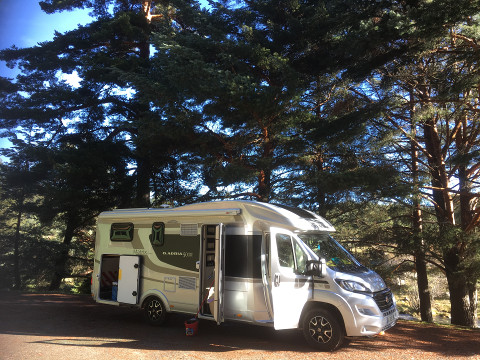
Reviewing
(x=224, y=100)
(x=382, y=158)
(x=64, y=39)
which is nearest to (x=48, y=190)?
(x=64, y=39)

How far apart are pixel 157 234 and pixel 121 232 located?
1197 millimetres

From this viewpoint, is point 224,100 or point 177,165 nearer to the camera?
point 224,100

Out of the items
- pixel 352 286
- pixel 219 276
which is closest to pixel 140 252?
pixel 219 276

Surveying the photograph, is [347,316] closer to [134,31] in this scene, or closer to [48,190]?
[48,190]

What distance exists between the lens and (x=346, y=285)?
20.1 feet

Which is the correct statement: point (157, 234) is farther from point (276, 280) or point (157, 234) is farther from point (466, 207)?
point (466, 207)

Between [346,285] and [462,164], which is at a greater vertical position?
[462,164]

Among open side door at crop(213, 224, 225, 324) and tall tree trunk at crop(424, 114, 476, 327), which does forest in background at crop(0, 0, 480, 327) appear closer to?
tall tree trunk at crop(424, 114, 476, 327)

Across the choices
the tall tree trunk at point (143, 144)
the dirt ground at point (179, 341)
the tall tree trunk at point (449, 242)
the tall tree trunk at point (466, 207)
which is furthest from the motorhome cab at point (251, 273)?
the tall tree trunk at point (466, 207)

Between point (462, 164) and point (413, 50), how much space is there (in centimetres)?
333

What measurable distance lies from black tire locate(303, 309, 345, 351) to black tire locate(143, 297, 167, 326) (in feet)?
10.5

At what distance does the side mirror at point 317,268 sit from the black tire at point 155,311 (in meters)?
3.45

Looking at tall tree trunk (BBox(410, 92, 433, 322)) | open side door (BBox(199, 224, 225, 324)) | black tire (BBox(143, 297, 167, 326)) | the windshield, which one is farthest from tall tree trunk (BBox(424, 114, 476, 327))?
black tire (BBox(143, 297, 167, 326))

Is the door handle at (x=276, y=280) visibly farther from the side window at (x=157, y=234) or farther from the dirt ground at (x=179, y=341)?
the side window at (x=157, y=234)
